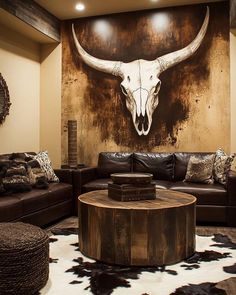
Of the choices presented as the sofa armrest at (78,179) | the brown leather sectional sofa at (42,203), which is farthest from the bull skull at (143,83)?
the brown leather sectional sofa at (42,203)

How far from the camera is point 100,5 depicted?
4836 millimetres

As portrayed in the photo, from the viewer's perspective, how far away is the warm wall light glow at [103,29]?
207 inches

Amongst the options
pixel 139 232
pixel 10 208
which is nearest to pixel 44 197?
pixel 10 208

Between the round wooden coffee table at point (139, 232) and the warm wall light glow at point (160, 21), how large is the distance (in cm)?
317

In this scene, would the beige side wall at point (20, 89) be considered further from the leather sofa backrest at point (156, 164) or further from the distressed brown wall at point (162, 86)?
the leather sofa backrest at point (156, 164)

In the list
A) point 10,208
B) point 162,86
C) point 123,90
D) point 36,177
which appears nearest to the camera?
point 10,208

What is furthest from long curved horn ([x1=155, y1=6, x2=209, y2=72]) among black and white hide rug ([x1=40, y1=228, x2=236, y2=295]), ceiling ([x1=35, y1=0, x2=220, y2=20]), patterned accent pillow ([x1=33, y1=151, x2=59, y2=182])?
black and white hide rug ([x1=40, y1=228, x2=236, y2=295])

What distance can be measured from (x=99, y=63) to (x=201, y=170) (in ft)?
7.66

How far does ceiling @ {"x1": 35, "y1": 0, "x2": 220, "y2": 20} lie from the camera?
4.71m

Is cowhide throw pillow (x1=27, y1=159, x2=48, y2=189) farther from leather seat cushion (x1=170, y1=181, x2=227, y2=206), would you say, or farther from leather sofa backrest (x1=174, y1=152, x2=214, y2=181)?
leather sofa backrest (x1=174, y1=152, x2=214, y2=181)

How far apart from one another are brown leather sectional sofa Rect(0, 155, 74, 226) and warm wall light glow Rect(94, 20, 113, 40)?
89.0 inches

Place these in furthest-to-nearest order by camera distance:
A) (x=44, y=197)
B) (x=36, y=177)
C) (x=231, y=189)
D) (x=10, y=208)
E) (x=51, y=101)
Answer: (x=51, y=101)
(x=36, y=177)
(x=231, y=189)
(x=44, y=197)
(x=10, y=208)

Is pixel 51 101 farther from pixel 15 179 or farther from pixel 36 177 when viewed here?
pixel 15 179

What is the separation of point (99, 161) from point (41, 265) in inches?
115
